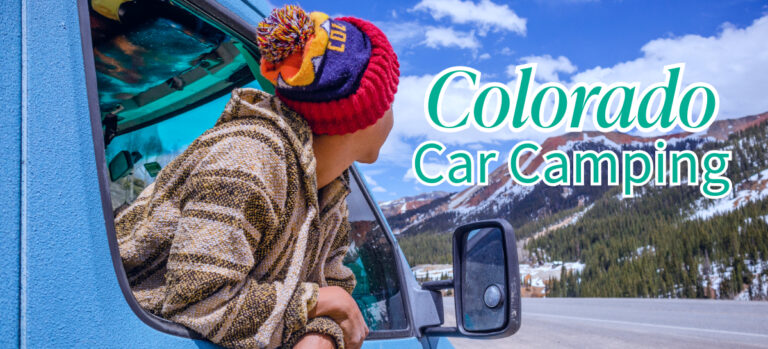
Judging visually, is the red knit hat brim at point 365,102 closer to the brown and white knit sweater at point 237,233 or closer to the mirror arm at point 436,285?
the brown and white knit sweater at point 237,233

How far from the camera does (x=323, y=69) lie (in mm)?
1216

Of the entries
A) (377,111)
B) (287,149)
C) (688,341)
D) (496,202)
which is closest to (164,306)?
(287,149)

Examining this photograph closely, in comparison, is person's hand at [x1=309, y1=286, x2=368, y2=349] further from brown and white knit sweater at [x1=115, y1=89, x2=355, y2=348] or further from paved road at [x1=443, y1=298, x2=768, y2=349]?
paved road at [x1=443, y1=298, x2=768, y2=349]

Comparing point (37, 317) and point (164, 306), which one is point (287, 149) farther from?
point (37, 317)

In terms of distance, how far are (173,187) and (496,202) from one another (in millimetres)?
70302

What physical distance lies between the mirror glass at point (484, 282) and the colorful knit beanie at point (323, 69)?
47 centimetres

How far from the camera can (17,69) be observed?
31.6 inches

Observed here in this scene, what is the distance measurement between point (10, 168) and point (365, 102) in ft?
2.27

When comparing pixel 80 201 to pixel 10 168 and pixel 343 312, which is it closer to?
pixel 10 168

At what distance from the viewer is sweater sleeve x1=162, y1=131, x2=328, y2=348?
933 millimetres

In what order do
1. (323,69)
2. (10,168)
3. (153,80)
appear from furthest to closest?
(153,80) → (323,69) → (10,168)

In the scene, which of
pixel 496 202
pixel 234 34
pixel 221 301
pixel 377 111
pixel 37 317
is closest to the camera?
pixel 37 317

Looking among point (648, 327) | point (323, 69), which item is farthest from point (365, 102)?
point (648, 327)

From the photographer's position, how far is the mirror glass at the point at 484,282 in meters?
1.49
